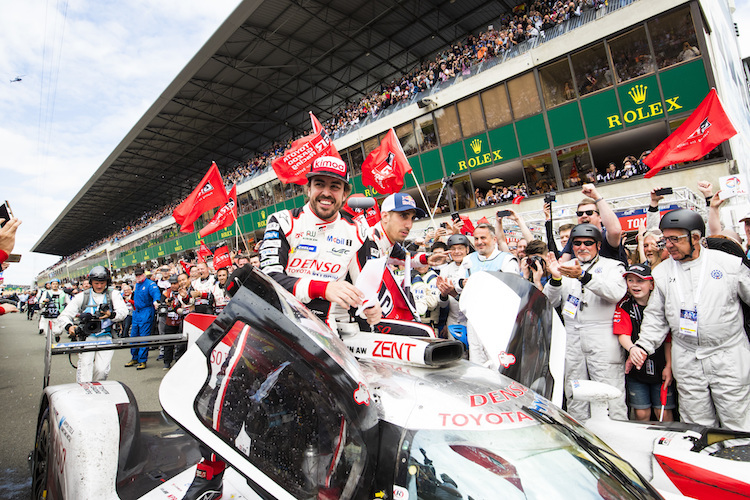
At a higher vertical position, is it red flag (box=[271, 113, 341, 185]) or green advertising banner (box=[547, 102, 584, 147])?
green advertising banner (box=[547, 102, 584, 147])

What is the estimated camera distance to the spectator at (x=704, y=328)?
3.14 m

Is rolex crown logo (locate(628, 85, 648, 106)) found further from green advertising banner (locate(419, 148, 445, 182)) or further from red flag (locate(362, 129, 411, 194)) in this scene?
red flag (locate(362, 129, 411, 194))

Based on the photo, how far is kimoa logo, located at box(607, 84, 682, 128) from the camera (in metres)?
14.1

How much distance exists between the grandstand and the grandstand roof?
12 cm

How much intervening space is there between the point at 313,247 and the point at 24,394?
262 inches

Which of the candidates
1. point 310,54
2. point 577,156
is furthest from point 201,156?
point 577,156

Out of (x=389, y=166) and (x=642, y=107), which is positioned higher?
(x=642, y=107)

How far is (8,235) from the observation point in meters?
3.52

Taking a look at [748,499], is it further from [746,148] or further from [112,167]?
[112,167]

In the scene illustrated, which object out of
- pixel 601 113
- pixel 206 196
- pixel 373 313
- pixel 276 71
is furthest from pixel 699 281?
pixel 276 71

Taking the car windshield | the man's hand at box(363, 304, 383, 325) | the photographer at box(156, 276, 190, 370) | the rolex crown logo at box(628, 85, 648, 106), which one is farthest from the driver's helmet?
the rolex crown logo at box(628, 85, 648, 106)

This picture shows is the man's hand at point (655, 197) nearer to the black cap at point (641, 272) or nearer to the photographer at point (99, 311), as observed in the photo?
the black cap at point (641, 272)

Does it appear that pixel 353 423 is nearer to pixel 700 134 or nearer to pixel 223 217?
pixel 700 134

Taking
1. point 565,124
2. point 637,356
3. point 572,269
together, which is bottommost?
point 637,356
